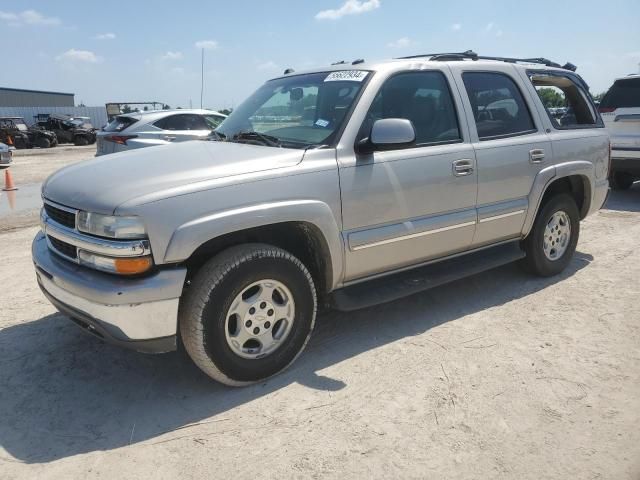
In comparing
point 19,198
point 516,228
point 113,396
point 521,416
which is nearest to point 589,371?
point 521,416

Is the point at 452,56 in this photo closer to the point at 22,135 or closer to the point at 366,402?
the point at 366,402

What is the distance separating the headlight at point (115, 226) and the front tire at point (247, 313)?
426 mm

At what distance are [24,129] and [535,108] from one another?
27.3m

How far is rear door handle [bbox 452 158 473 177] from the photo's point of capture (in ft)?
12.4

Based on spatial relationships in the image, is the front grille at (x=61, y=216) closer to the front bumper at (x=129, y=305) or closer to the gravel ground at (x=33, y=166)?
the front bumper at (x=129, y=305)

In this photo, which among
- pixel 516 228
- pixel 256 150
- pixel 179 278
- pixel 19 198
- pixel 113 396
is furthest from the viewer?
pixel 19 198

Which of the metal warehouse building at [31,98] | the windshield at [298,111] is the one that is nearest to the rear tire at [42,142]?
the windshield at [298,111]

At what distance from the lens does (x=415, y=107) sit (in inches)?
148

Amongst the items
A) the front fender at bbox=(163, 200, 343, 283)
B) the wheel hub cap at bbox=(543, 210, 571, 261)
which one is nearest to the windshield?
the front fender at bbox=(163, 200, 343, 283)

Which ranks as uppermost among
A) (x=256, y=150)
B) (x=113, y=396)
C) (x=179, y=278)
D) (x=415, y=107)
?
(x=415, y=107)

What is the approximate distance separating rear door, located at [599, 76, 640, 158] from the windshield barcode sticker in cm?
660

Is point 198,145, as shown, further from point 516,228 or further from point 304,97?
point 516,228

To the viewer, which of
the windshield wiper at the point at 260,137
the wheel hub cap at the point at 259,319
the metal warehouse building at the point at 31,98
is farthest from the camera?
the metal warehouse building at the point at 31,98

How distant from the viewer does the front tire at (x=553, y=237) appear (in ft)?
15.5
